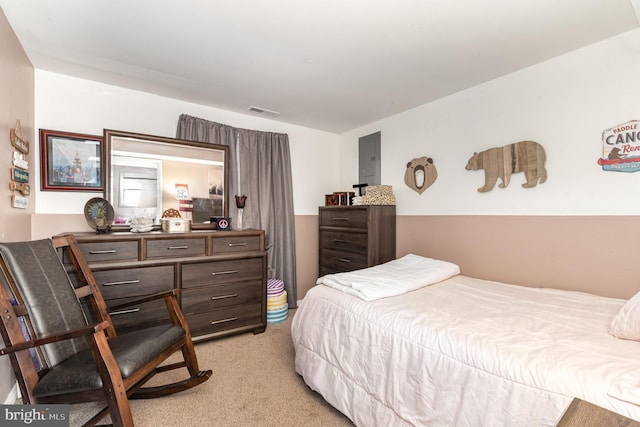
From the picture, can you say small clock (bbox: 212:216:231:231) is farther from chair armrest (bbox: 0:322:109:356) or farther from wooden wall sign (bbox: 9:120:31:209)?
chair armrest (bbox: 0:322:109:356)

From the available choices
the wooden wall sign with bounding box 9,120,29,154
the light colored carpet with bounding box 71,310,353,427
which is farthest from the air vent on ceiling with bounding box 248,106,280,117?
the light colored carpet with bounding box 71,310,353,427

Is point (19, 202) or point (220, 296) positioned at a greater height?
point (19, 202)

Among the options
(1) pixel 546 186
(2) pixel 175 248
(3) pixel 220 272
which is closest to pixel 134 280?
(2) pixel 175 248

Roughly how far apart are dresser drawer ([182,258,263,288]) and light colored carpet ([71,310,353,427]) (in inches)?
24.8

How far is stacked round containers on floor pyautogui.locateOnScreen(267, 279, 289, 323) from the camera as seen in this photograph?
129 inches

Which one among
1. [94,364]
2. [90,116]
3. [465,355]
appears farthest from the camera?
[90,116]

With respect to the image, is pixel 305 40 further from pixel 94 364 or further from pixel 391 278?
pixel 94 364

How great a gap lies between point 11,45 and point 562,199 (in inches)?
158

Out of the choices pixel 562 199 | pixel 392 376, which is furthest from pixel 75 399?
pixel 562 199

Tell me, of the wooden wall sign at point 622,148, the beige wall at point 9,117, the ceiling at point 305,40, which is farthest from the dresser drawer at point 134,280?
the wooden wall sign at point 622,148

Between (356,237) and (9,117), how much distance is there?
299 cm

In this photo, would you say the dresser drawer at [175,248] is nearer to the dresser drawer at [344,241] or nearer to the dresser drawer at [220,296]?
the dresser drawer at [220,296]

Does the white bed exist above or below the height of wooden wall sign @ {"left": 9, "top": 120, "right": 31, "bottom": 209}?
below

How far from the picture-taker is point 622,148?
1959 mm
